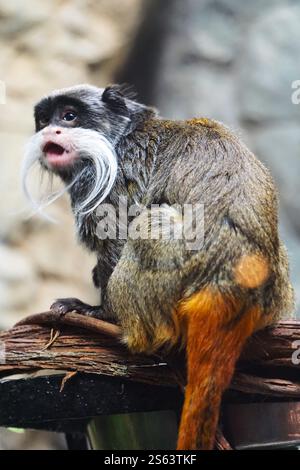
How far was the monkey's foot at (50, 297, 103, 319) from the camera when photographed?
10.2 ft

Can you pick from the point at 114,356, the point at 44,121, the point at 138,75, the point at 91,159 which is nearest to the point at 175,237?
the point at 114,356

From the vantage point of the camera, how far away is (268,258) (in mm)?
2859

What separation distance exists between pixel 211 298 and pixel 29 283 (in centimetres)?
337

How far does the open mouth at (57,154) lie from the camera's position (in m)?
3.36

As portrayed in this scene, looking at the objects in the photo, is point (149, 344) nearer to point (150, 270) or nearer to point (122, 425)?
point (150, 270)

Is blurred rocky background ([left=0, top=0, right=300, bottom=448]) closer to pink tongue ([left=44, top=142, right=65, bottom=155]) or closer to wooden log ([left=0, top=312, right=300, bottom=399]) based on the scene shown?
pink tongue ([left=44, top=142, right=65, bottom=155])

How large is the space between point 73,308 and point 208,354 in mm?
773

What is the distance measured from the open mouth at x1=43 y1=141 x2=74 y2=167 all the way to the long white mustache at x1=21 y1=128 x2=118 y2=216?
38mm

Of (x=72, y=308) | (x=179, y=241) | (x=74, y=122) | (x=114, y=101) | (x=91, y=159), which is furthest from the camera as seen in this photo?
(x=114, y=101)

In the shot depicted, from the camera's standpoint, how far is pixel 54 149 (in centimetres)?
338

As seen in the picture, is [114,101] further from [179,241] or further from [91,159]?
[179,241]

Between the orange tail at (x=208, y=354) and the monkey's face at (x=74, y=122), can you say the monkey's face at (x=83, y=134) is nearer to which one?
the monkey's face at (x=74, y=122)

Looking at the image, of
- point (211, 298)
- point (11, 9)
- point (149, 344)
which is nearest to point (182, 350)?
point (149, 344)

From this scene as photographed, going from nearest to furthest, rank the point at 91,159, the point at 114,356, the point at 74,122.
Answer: the point at 114,356, the point at 91,159, the point at 74,122
